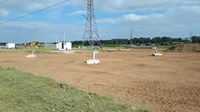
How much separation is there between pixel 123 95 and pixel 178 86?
297cm

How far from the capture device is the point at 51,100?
11781 millimetres

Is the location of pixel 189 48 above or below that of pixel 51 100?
below

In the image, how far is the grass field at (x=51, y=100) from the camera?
34.2ft

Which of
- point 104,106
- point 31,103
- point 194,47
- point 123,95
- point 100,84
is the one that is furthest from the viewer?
point 194,47

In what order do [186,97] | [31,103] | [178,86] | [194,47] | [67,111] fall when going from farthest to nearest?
[194,47], [178,86], [186,97], [31,103], [67,111]

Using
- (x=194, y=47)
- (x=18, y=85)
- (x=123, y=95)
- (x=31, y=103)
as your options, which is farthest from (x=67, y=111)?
(x=194, y=47)

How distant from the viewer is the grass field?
410 inches

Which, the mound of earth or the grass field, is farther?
the mound of earth

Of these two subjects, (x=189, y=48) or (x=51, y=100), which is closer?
(x=51, y=100)

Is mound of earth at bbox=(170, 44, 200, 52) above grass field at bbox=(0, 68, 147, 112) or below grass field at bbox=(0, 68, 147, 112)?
below

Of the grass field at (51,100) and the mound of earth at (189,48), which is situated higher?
the grass field at (51,100)

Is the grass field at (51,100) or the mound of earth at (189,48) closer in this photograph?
the grass field at (51,100)

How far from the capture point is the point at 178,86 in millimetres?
15188

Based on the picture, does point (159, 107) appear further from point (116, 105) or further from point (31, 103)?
point (31, 103)
